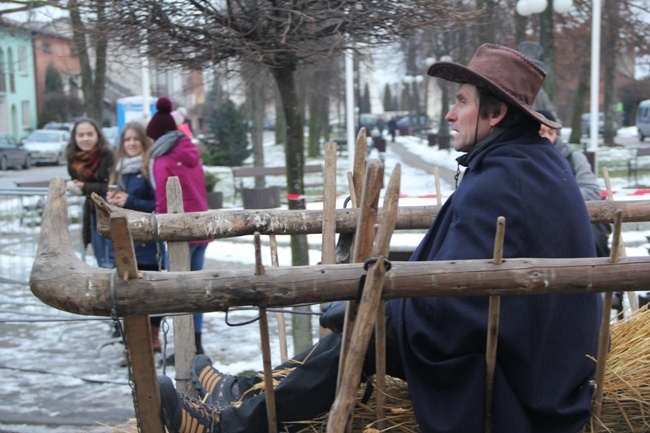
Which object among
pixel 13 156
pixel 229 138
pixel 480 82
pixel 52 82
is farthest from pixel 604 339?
pixel 52 82

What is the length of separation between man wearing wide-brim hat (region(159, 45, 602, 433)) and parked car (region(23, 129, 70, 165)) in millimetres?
33347

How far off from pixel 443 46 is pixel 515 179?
96.0 feet

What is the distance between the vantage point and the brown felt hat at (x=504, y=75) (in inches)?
112

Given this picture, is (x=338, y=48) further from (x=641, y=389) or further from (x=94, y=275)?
(x=94, y=275)

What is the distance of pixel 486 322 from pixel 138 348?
1.02m

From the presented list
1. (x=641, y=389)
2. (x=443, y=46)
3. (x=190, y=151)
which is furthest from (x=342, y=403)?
(x=443, y=46)

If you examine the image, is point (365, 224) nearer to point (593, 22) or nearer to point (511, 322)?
point (511, 322)

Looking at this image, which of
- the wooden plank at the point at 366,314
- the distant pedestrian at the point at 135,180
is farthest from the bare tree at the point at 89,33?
the wooden plank at the point at 366,314

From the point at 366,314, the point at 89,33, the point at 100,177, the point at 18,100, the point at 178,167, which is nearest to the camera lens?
the point at 366,314

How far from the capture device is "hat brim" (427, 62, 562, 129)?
2.82 m

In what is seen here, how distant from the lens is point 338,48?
536 cm

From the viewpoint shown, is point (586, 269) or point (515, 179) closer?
point (586, 269)

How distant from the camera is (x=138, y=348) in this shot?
2434mm

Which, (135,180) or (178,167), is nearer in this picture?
(178,167)
